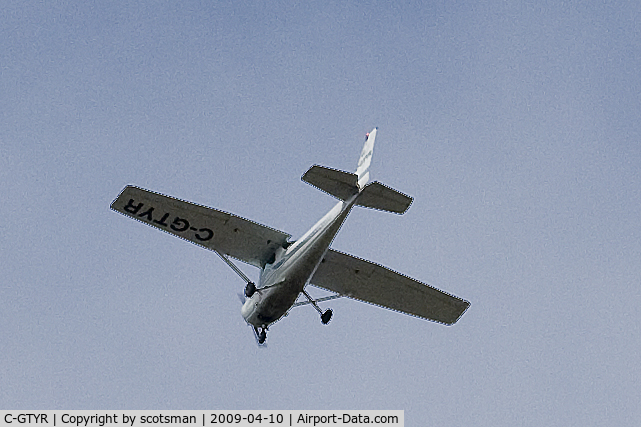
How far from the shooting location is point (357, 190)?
22281 millimetres

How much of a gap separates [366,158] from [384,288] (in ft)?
14.6

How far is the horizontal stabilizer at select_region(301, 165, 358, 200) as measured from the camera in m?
21.9

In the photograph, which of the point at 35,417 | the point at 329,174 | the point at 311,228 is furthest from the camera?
the point at 311,228

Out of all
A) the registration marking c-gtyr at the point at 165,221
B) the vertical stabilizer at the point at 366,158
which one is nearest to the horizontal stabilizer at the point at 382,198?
the vertical stabilizer at the point at 366,158

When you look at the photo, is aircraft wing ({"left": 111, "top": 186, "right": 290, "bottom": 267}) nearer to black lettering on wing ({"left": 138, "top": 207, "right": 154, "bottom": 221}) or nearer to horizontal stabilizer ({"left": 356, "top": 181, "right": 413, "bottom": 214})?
black lettering on wing ({"left": 138, "top": 207, "right": 154, "bottom": 221})

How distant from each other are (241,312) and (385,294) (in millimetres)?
4243

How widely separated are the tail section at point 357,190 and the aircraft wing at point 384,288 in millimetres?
3656

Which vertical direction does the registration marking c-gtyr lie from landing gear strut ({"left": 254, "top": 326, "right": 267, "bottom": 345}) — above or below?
above

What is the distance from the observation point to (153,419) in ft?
67.4

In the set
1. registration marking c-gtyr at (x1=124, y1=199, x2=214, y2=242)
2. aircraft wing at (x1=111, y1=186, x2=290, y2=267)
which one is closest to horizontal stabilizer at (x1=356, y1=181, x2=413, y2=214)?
aircraft wing at (x1=111, y1=186, x2=290, y2=267)

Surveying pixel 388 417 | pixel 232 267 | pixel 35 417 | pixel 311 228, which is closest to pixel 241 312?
pixel 232 267

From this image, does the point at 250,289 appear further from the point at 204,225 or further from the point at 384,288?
the point at 384,288

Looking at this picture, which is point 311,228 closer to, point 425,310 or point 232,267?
point 232,267

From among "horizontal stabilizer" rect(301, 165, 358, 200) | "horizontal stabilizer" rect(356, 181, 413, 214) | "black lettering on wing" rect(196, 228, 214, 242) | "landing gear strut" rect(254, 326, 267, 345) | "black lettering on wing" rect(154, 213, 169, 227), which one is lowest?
"landing gear strut" rect(254, 326, 267, 345)
